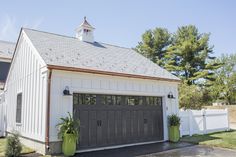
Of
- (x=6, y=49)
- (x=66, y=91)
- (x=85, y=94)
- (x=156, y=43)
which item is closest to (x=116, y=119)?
(x=85, y=94)

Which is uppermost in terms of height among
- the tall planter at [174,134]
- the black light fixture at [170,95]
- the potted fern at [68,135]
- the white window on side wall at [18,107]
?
the black light fixture at [170,95]

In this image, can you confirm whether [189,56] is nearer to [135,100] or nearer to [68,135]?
[135,100]

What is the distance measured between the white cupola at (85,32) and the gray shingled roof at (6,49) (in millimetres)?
7103

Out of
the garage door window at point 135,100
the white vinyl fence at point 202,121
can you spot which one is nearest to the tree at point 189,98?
the white vinyl fence at point 202,121

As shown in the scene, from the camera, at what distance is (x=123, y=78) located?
9.58 m

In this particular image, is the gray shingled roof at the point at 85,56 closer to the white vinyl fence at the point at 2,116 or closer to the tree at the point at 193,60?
the white vinyl fence at the point at 2,116

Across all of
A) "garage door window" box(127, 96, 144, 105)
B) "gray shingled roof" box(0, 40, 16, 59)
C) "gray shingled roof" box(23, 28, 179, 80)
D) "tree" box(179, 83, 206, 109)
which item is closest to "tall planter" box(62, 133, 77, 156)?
"gray shingled roof" box(23, 28, 179, 80)

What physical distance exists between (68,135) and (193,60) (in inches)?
950

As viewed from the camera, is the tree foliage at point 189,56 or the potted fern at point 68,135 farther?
the tree foliage at point 189,56

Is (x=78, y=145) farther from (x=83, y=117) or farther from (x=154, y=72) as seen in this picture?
(x=154, y=72)

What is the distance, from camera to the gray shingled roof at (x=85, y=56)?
8695 millimetres

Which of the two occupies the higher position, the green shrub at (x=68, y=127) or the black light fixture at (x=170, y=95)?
the black light fixture at (x=170, y=95)

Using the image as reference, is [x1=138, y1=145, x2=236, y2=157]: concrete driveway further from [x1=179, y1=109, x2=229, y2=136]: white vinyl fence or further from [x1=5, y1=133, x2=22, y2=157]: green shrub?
[x1=5, y1=133, x2=22, y2=157]: green shrub

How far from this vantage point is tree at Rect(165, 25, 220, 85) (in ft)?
91.8
